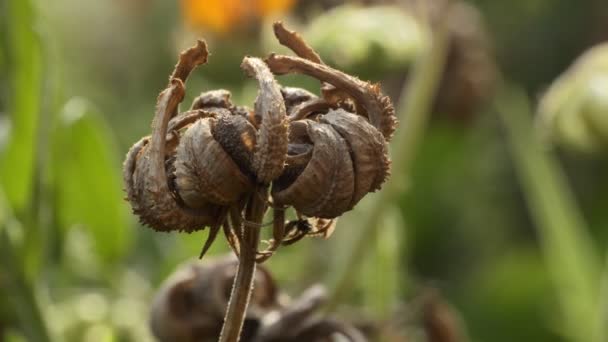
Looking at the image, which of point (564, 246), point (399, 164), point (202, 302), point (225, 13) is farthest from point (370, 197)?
point (225, 13)

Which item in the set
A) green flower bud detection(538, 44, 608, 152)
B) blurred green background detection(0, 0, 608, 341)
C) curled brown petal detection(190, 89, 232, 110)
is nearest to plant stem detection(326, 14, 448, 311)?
blurred green background detection(0, 0, 608, 341)

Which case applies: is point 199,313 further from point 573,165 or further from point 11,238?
point 573,165

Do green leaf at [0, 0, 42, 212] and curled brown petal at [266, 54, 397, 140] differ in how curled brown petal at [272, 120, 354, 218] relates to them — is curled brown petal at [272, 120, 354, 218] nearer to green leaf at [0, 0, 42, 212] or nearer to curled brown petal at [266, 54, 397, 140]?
curled brown petal at [266, 54, 397, 140]

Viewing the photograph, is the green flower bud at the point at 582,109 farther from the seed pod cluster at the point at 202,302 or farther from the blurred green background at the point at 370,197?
the seed pod cluster at the point at 202,302

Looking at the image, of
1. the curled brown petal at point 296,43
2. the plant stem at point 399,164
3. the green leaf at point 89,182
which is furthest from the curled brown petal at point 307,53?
A: the green leaf at point 89,182

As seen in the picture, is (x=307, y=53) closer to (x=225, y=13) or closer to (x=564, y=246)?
(x=564, y=246)
